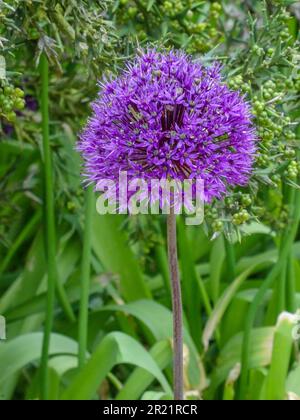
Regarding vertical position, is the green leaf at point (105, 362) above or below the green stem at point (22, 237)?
below

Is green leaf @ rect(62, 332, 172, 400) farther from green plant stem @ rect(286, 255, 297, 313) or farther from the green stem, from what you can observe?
the green stem

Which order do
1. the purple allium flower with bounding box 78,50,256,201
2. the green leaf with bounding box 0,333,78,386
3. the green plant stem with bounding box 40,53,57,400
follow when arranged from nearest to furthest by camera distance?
1. the purple allium flower with bounding box 78,50,256,201
2. the green plant stem with bounding box 40,53,57,400
3. the green leaf with bounding box 0,333,78,386

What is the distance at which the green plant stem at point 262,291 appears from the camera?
6.49 ft

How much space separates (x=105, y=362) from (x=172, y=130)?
767 mm

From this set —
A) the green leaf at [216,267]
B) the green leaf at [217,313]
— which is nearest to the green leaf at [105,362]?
the green leaf at [217,313]

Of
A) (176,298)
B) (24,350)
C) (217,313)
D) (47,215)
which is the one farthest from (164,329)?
(176,298)

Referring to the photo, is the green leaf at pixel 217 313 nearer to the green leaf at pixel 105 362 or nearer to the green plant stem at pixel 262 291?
the green plant stem at pixel 262 291

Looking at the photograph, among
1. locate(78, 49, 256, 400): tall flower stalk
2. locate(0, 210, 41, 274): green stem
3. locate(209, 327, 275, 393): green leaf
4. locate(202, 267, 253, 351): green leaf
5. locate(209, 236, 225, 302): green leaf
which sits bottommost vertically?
locate(209, 327, 275, 393): green leaf

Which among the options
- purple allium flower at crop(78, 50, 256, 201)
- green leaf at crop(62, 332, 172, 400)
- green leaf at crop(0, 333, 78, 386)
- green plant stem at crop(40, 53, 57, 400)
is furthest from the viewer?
green leaf at crop(0, 333, 78, 386)

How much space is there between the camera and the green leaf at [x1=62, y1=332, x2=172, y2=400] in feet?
6.27

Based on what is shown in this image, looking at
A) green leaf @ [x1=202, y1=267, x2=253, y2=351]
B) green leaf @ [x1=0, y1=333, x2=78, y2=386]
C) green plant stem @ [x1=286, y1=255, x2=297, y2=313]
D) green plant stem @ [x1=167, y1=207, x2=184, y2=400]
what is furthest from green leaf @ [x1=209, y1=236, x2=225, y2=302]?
green plant stem @ [x1=167, y1=207, x2=184, y2=400]

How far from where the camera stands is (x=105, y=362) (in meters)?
1.92

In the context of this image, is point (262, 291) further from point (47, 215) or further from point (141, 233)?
point (47, 215)

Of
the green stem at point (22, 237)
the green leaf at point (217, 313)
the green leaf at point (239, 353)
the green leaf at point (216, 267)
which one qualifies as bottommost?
the green leaf at point (239, 353)
